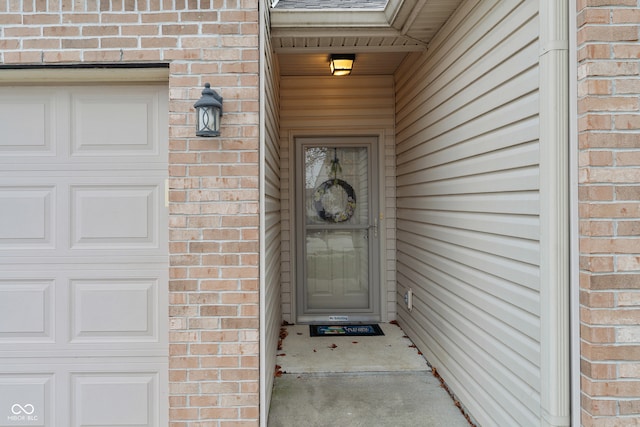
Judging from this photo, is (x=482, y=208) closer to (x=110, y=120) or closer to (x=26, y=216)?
(x=110, y=120)

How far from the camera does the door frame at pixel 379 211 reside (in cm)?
427

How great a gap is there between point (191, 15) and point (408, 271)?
279 centimetres

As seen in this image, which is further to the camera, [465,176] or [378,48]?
[378,48]

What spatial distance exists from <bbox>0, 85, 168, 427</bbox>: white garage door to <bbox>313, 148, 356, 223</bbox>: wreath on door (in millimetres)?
2253

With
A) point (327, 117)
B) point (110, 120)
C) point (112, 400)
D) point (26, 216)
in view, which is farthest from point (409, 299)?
point (26, 216)

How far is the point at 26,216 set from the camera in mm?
2268

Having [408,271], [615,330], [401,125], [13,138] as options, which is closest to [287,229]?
[408,271]

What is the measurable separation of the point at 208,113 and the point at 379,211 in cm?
263

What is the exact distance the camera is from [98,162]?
2.28 m

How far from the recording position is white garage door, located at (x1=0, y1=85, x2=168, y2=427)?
226 cm

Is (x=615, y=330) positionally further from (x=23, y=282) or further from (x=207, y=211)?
(x=23, y=282)

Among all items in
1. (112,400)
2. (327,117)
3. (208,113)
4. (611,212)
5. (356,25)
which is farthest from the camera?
(327,117)

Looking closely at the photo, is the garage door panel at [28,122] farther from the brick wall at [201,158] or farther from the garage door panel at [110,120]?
the brick wall at [201,158]

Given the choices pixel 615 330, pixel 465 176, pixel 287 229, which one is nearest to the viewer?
pixel 615 330
